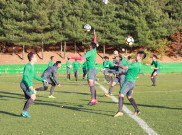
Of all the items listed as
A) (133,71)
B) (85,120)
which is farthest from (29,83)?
(133,71)

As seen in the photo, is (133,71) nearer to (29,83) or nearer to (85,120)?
(85,120)

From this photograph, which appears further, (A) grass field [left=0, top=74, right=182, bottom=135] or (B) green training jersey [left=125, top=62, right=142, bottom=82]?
(B) green training jersey [left=125, top=62, right=142, bottom=82]

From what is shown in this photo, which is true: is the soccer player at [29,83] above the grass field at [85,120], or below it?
above

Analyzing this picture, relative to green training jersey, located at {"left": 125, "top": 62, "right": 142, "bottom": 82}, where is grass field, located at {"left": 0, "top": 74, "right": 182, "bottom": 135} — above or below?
below

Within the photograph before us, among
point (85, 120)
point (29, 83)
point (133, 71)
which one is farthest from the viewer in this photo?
point (133, 71)

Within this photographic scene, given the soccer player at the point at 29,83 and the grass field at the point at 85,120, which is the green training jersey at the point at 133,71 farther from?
the soccer player at the point at 29,83

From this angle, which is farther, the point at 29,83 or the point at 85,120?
the point at 29,83

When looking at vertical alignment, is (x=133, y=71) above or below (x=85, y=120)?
above

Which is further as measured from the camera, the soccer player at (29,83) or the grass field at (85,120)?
the soccer player at (29,83)

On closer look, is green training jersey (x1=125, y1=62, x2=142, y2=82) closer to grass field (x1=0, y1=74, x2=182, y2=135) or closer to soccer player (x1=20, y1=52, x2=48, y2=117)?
grass field (x1=0, y1=74, x2=182, y2=135)

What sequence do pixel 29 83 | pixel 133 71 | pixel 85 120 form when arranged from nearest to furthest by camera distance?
pixel 85 120
pixel 29 83
pixel 133 71

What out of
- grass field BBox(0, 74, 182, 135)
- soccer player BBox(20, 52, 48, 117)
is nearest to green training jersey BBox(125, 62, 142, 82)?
grass field BBox(0, 74, 182, 135)

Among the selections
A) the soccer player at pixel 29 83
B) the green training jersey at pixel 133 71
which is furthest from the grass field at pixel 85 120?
the green training jersey at pixel 133 71

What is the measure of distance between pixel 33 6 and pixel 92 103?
39.5 m
